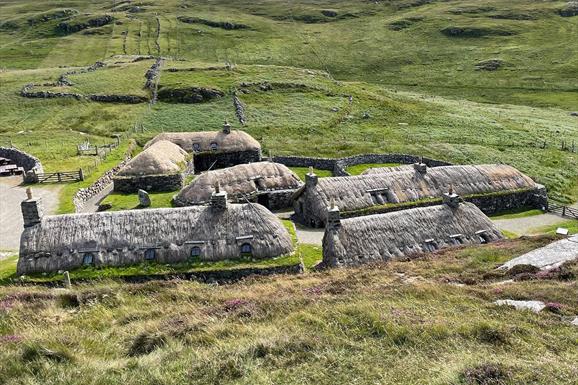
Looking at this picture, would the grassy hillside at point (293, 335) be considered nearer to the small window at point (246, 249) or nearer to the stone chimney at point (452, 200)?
the small window at point (246, 249)

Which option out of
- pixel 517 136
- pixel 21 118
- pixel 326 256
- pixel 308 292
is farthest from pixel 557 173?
pixel 21 118

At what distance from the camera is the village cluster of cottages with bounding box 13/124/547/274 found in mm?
35469

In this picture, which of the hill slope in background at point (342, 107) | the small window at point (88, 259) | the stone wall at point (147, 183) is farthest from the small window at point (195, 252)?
the hill slope in background at point (342, 107)

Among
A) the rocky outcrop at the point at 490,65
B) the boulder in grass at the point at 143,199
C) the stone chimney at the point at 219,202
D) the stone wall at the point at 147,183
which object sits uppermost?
the stone chimney at the point at 219,202

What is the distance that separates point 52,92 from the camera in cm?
11388

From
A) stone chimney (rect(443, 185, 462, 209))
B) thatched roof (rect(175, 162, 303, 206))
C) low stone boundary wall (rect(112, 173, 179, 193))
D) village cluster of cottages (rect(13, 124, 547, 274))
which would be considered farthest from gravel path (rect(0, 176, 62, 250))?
stone chimney (rect(443, 185, 462, 209))

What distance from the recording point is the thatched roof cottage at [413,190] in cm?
5209

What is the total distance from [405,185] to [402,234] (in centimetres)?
1583

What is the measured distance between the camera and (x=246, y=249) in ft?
120

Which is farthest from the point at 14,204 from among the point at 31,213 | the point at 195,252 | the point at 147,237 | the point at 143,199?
the point at 195,252

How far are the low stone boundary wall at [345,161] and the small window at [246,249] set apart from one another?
124 feet

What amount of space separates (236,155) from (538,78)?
127 metres

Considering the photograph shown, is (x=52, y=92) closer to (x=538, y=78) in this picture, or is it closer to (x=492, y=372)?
(x=492, y=372)

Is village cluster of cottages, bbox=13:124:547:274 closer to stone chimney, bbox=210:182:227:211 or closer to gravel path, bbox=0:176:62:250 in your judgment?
stone chimney, bbox=210:182:227:211
